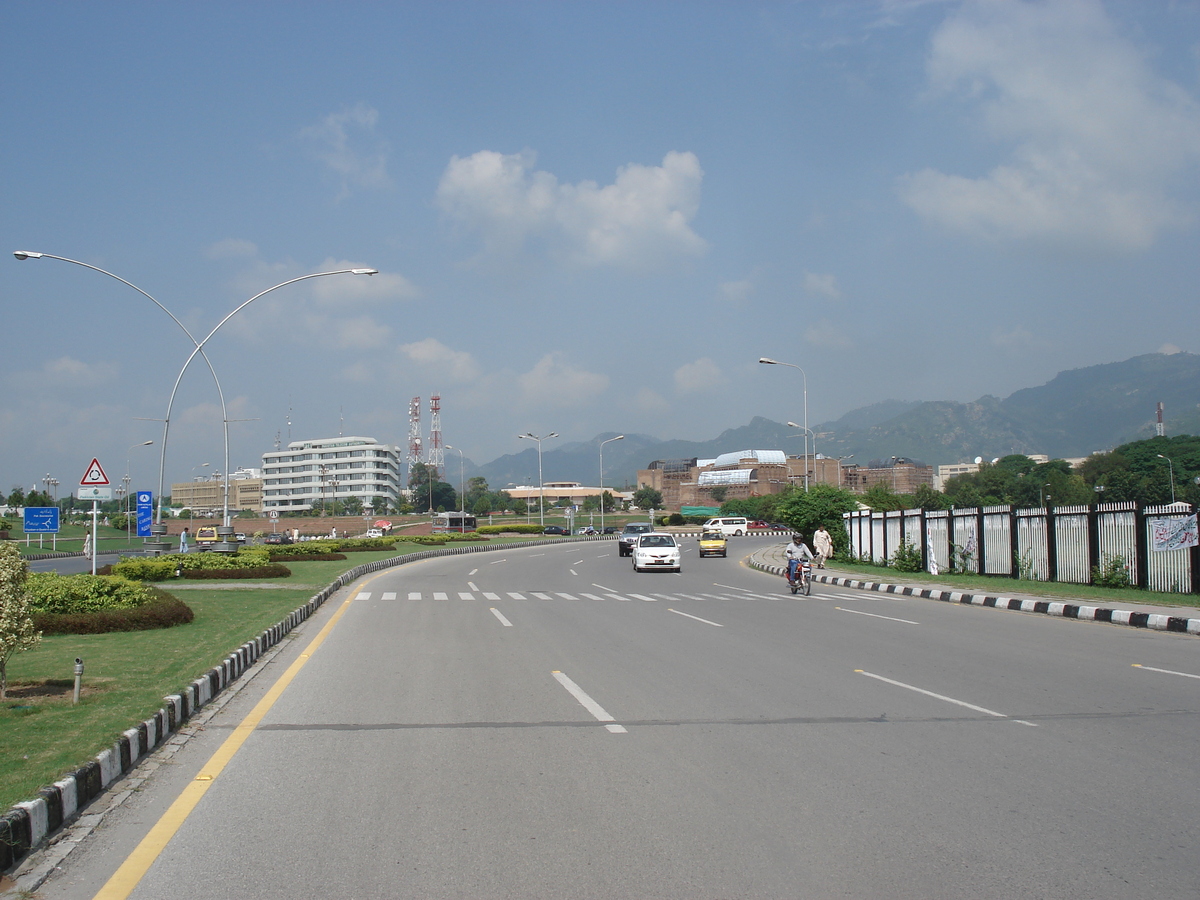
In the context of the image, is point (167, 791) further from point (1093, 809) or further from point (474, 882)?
point (1093, 809)

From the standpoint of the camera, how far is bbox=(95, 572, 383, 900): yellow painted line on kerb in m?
4.43

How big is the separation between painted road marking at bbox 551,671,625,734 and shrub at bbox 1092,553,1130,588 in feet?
50.7

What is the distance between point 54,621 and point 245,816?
919 cm

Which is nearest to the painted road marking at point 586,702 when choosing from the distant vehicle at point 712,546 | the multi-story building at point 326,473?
the distant vehicle at point 712,546

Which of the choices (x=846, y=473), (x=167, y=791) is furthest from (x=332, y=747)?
(x=846, y=473)

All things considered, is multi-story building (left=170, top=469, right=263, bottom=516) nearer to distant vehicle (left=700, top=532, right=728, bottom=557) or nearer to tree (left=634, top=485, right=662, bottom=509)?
tree (left=634, top=485, right=662, bottom=509)

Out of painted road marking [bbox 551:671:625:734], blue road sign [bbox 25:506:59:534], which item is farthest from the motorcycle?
blue road sign [bbox 25:506:59:534]

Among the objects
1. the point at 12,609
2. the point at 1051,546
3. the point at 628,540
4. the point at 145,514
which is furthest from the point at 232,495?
the point at 12,609

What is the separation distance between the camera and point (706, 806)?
5.41 m

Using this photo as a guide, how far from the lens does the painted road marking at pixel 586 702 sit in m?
7.58

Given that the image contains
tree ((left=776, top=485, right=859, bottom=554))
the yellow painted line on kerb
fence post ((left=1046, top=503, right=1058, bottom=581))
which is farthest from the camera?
tree ((left=776, top=485, right=859, bottom=554))

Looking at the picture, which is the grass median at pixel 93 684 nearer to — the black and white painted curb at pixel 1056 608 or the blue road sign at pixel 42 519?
the black and white painted curb at pixel 1056 608

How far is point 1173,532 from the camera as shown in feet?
61.0

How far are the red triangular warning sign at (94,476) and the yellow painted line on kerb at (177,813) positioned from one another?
11917 mm
